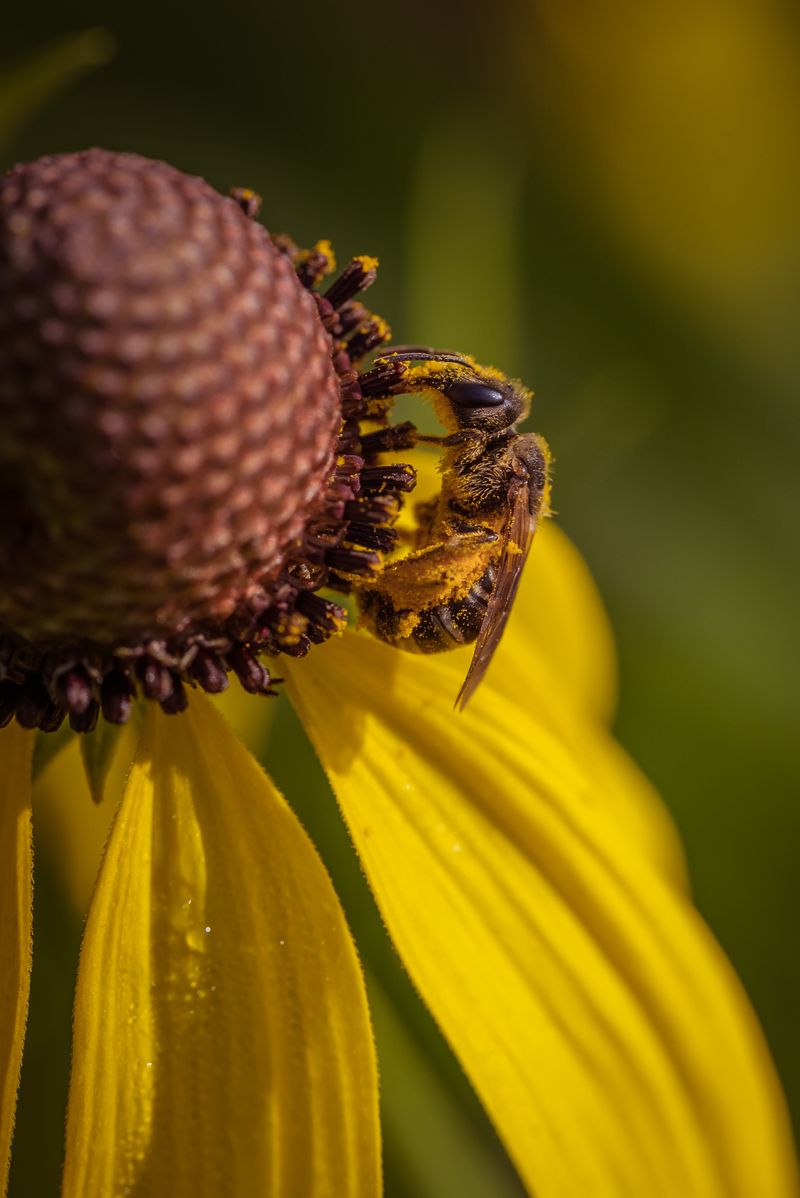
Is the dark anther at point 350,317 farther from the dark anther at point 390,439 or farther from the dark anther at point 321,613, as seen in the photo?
the dark anther at point 321,613

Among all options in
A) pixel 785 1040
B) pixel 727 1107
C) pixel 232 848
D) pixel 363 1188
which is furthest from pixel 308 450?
pixel 785 1040

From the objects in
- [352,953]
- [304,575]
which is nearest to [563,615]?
[304,575]

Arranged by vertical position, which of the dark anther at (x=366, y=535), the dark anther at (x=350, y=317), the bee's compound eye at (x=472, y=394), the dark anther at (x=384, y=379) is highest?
the dark anther at (x=350, y=317)

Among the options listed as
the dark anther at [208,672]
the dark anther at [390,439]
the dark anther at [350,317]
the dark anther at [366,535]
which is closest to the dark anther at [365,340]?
the dark anther at [350,317]


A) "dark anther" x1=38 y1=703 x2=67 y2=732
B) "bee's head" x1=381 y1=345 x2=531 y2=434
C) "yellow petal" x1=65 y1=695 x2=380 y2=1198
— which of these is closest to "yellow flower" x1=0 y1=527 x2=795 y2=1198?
"yellow petal" x1=65 y1=695 x2=380 y2=1198

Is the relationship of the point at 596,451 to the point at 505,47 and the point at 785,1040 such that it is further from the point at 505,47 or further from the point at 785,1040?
the point at 505,47

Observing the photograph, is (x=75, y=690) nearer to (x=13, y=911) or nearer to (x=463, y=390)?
(x=13, y=911)

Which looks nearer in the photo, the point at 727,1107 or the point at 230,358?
the point at 230,358
